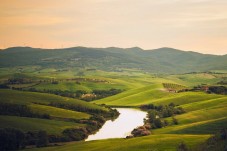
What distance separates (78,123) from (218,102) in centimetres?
6817

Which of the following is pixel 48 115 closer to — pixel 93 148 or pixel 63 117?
pixel 63 117

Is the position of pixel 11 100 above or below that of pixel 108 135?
above

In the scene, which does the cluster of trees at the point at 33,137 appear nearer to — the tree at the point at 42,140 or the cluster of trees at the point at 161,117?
the tree at the point at 42,140

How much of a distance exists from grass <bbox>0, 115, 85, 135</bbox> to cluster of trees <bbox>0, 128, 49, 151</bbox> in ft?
24.5

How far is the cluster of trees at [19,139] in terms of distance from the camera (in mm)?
123412

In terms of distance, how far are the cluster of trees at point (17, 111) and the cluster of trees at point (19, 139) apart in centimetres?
3303

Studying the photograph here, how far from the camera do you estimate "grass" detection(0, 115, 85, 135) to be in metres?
143

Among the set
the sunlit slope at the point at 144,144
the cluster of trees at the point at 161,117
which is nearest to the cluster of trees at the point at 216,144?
the sunlit slope at the point at 144,144

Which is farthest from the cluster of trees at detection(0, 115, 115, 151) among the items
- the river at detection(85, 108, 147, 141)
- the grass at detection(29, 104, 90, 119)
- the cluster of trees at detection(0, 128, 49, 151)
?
the grass at detection(29, 104, 90, 119)

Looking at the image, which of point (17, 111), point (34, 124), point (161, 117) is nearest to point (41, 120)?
point (34, 124)

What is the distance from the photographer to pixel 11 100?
191 metres

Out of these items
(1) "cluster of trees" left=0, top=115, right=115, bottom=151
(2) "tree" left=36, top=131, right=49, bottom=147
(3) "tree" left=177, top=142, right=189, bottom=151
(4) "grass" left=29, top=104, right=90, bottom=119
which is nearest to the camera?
(3) "tree" left=177, top=142, right=189, bottom=151

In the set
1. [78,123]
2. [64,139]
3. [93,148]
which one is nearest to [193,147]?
[93,148]

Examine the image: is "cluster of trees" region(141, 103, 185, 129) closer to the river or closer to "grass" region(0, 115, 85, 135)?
the river
